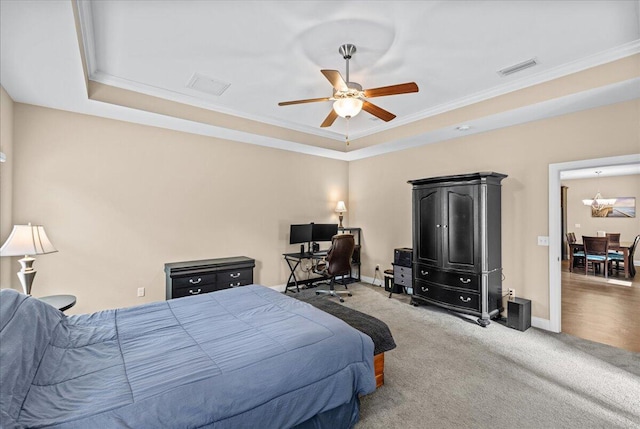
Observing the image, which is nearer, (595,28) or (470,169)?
(595,28)

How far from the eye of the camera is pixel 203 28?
2506mm

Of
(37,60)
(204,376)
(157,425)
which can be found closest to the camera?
(157,425)

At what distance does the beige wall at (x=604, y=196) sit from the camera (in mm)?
8297

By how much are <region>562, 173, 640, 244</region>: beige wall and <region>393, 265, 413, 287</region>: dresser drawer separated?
7899 mm

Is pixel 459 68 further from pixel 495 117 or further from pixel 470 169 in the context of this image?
pixel 470 169

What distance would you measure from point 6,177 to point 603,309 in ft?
25.5

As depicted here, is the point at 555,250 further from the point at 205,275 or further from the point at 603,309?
the point at 205,275

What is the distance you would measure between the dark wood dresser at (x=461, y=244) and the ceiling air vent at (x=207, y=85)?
3035 millimetres

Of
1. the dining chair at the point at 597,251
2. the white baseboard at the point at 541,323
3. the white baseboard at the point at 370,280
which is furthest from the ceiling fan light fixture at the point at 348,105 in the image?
the dining chair at the point at 597,251

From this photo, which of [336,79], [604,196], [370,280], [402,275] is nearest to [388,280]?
[402,275]

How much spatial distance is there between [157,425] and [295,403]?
27.0 inches

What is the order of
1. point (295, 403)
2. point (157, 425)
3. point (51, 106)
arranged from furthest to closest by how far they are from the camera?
point (51, 106) < point (295, 403) < point (157, 425)

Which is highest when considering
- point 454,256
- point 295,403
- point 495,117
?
point 495,117

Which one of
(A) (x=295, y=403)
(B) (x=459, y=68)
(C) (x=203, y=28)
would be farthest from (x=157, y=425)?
(B) (x=459, y=68)
